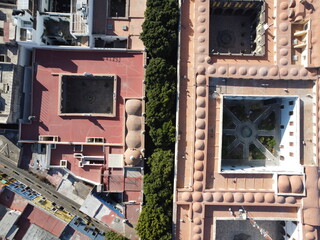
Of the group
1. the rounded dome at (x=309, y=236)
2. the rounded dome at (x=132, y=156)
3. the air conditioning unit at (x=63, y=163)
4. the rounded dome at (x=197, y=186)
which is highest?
the rounded dome at (x=132, y=156)

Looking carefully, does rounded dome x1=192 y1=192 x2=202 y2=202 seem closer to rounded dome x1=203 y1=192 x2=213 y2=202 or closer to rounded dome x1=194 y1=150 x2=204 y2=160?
rounded dome x1=203 y1=192 x2=213 y2=202

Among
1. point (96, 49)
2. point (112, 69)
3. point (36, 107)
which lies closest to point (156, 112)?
point (112, 69)

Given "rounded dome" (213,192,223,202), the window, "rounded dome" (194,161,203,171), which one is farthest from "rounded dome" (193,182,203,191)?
the window

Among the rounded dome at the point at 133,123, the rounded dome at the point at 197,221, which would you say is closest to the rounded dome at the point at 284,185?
the rounded dome at the point at 197,221

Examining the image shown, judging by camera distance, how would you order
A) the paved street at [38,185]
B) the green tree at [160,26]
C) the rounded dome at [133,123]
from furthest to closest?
the paved street at [38,185] → the rounded dome at [133,123] → the green tree at [160,26]

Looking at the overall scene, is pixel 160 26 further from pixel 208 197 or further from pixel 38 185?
pixel 38 185

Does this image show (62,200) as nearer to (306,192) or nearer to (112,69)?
(112,69)

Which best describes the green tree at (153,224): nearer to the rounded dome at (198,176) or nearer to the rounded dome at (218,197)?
the rounded dome at (198,176)
